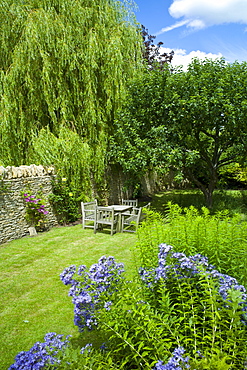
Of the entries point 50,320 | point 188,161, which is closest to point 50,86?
point 188,161

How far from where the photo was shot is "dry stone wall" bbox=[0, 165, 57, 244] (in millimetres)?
7207

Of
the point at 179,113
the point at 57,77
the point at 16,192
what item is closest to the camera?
the point at 16,192

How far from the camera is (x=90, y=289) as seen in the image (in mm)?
2498

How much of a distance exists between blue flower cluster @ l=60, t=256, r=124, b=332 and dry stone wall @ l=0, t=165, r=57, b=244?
5386 mm

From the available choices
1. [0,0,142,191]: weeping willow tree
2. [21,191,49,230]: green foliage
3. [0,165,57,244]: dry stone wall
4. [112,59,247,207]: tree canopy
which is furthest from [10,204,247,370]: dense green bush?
[0,0,142,191]: weeping willow tree

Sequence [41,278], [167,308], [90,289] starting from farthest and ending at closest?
1. [41,278]
2. [90,289]
3. [167,308]

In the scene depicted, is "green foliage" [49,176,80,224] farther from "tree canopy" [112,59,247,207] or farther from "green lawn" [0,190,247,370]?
"tree canopy" [112,59,247,207]

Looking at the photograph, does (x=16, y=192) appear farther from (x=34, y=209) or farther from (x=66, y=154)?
(x=66, y=154)

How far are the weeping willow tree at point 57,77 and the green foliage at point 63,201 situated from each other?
0.77 metres

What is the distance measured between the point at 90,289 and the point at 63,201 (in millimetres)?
6892

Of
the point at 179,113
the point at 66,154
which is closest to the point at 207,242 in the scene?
the point at 179,113

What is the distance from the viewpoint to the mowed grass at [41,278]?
3480 millimetres

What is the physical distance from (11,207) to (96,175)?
3451 mm

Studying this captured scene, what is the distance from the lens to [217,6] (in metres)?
6.30
